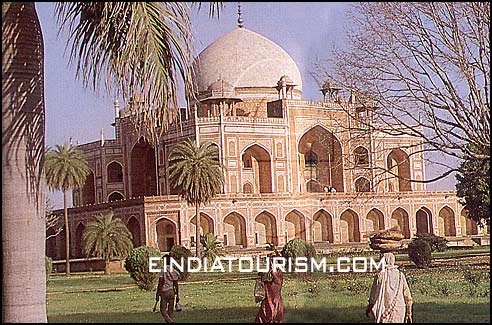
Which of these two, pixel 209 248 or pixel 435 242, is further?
pixel 209 248

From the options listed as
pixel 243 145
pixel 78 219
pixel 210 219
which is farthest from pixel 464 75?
pixel 243 145

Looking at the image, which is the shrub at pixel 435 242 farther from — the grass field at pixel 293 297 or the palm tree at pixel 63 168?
the palm tree at pixel 63 168

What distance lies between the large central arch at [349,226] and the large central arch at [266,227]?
2.20 metres

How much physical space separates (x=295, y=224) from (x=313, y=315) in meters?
17.3

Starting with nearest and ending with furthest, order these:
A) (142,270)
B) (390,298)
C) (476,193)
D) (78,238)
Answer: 1. (390,298)
2. (142,270)
3. (476,193)
4. (78,238)

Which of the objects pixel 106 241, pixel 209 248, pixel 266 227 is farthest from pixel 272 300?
pixel 266 227

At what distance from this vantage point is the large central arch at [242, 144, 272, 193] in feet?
91.7

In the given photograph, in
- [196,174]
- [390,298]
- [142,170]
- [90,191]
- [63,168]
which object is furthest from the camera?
[142,170]

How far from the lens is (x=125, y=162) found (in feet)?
93.6

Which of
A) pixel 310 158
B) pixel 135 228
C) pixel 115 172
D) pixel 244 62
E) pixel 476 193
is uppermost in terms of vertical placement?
pixel 244 62

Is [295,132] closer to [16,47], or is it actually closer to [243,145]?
[243,145]

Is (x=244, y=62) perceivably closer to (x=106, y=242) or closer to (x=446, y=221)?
(x=446, y=221)

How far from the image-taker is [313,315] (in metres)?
7.52

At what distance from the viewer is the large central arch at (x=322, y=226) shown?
24.0 meters
